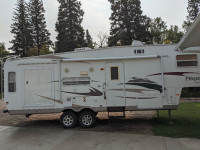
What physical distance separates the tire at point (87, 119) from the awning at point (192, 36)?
4183 mm

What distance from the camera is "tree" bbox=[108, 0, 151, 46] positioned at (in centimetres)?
2966

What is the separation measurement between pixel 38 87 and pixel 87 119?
2358 millimetres

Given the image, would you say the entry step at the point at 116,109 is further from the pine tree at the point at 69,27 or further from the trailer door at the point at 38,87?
the pine tree at the point at 69,27

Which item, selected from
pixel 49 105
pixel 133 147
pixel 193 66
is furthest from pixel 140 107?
pixel 49 105

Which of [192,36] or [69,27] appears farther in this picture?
[69,27]

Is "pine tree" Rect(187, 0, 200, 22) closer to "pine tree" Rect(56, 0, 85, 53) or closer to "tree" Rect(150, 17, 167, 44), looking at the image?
"tree" Rect(150, 17, 167, 44)

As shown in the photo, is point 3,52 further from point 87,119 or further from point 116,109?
point 116,109

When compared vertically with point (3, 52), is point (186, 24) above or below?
above

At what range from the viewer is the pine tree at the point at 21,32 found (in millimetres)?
39241

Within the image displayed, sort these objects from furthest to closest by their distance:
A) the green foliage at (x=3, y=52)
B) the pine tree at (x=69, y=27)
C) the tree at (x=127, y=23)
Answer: the green foliage at (x=3, y=52), the pine tree at (x=69, y=27), the tree at (x=127, y=23)

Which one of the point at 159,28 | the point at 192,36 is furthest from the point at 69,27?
the point at 192,36

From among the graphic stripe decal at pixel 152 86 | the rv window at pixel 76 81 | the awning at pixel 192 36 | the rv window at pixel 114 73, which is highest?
the awning at pixel 192 36

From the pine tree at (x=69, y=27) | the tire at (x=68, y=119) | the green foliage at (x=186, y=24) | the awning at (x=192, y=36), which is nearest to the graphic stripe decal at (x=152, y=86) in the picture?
the awning at (x=192, y=36)

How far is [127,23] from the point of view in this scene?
1203 inches
